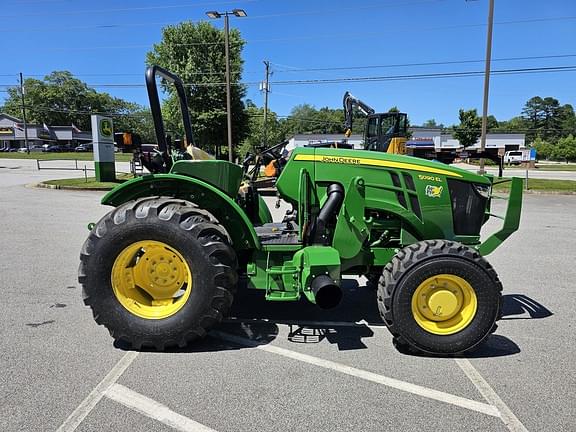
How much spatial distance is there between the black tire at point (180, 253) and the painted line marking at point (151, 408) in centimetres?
55

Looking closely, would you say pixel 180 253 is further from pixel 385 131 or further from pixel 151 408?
pixel 385 131

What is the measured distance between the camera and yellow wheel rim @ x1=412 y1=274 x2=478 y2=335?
3359 millimetres

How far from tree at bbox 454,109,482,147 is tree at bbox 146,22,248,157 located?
31.6 metres

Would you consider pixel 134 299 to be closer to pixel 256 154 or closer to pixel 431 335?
pixel 256 154

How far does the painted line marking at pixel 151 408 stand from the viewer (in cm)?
252

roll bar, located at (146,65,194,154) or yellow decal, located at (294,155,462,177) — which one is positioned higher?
roll bar, located at (146,65,194,154)

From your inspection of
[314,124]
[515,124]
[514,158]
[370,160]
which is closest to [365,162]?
[370,160]

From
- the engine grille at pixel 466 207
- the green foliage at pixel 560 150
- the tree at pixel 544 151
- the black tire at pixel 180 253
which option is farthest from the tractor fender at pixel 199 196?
the tree at pixel 544 151

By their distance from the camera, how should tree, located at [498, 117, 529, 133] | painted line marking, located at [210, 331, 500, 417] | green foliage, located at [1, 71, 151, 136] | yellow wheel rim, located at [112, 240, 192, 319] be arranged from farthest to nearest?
tree, located at [498, 117, 529, 133] < green foliage, located at [1, 71, 151, 136] < yellow wheel rim, located at [112, 240, 192, 319] < painted line marking, located at [210, 331, 500, 417]

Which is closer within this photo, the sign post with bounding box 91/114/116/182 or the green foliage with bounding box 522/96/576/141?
the sign post with bounding box 91/114/116/182

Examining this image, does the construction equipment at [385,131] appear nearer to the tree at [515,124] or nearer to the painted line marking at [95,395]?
the painted line marking at [95,395]

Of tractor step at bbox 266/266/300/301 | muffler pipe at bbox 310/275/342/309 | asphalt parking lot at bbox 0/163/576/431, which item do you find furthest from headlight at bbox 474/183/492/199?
tractor step at bbox 266/266/300/301

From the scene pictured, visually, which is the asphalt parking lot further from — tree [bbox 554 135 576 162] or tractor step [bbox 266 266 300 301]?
tree [bbox 554 135 576 162]

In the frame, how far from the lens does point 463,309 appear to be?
342 centimetres
